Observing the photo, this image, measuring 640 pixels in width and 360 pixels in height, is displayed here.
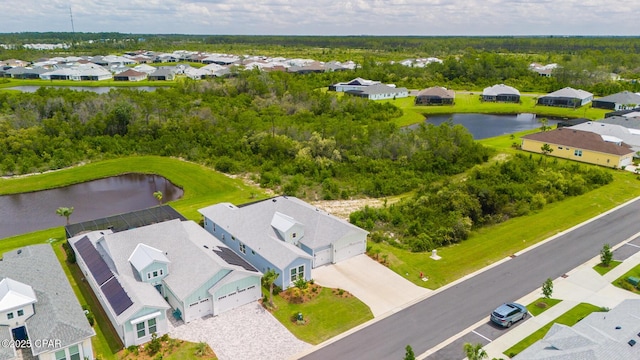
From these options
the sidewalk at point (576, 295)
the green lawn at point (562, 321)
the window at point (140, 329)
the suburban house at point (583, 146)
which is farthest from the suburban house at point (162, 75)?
the green lawn at point (562, 321)

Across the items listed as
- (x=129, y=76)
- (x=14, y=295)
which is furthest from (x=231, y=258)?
(x=129, y=76)

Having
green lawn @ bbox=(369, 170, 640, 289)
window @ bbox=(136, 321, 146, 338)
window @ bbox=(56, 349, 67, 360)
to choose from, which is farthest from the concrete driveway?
window @ bbox=(56, 349, 67, 360)

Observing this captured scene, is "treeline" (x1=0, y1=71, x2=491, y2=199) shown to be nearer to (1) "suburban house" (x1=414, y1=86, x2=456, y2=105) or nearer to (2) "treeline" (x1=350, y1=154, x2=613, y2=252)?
(2) "treeline" (x1=350, y1=154, x2=613, y2=252)

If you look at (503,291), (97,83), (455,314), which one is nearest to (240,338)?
(455,314)

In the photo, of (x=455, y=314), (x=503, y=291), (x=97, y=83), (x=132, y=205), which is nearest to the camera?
(x=455, y=314)

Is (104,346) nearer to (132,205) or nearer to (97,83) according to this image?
(132,205)
